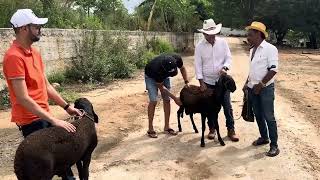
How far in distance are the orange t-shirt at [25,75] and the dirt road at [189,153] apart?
78.2 inches

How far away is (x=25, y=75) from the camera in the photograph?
4316 mm

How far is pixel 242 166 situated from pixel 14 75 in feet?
12.0

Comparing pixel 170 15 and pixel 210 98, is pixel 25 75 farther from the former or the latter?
pixel 170 15

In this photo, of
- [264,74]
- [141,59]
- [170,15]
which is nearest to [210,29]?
[264,74]

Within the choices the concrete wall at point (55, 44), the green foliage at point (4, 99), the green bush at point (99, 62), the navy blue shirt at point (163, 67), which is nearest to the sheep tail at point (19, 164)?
the navy blue shirt at point (163, 67)

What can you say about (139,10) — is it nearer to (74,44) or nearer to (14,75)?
(74,44)

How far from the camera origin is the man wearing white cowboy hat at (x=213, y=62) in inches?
304

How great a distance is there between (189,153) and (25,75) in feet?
11.7

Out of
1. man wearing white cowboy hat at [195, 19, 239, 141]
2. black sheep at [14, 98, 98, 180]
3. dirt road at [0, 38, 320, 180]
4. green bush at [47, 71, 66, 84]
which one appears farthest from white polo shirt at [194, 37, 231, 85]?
green bush at [47, 71, 66, 84]

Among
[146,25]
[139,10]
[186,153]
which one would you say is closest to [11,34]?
[186,153]

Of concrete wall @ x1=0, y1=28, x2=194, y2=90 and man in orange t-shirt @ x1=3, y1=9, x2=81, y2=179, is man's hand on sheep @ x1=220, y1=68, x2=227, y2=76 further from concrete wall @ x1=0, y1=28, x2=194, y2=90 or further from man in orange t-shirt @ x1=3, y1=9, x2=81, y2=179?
concrete wall @ x1=0, y1=28, x2=194, y2=90

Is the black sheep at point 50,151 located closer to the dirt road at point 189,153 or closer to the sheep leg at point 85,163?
the sheep leg at point 85,163

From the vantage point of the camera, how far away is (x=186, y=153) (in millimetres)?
7211

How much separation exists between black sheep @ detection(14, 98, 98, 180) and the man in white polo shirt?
3.07 meters
